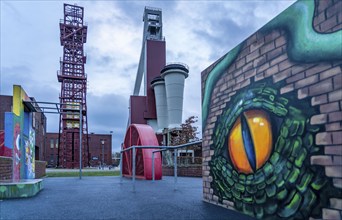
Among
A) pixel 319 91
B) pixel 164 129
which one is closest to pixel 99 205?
pixel 319 91

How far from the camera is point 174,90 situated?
30.9 m

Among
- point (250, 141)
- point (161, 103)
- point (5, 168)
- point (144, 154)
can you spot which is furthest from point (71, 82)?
point (250, 141)

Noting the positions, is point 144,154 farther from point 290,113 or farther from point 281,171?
point 290,113

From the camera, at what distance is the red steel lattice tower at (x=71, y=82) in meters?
42.6

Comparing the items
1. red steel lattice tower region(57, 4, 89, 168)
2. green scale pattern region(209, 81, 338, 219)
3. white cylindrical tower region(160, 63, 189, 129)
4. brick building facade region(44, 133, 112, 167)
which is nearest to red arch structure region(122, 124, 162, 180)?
green scale pattern region(209, 81, 338, 219)

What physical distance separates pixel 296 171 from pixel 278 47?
5.23 feet

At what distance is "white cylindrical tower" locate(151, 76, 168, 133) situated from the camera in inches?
1291

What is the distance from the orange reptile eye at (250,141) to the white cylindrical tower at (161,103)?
27514mm

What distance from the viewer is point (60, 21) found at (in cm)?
4453

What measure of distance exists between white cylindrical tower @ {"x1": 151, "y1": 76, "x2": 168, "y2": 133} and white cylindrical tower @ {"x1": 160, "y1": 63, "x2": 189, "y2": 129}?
157 cm

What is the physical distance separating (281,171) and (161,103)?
29.2 metres

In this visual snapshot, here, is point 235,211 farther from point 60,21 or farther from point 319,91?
point 60,21

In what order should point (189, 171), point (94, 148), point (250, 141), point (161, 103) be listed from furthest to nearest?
point (94, 148) → point (161, 103) → point (189, 171) → point (250, 141)

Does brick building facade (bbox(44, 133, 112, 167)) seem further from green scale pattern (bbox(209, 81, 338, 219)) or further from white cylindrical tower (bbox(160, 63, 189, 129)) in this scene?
green scale pattern (bbox(209, 81, 338, 219))
